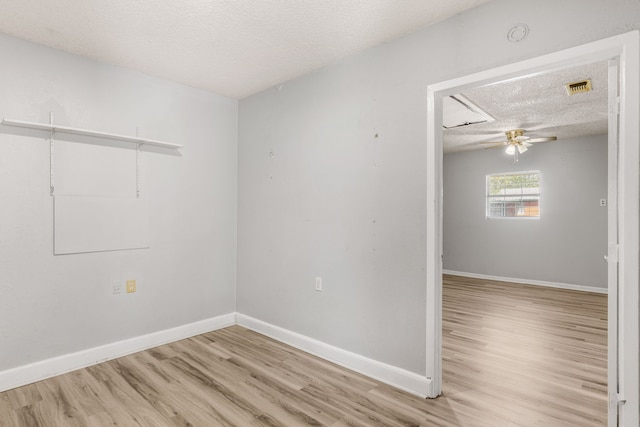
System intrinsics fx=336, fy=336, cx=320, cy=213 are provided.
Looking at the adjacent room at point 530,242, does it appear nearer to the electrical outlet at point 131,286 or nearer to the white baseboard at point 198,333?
the white baseboard at point 198,333

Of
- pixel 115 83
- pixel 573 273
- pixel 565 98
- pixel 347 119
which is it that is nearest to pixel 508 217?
pixel 573 273

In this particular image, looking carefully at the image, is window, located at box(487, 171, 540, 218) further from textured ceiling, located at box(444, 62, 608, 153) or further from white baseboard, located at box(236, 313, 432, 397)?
white baseboard, located at box(236, 313, 432, 397)

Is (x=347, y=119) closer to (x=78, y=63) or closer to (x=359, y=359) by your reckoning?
(x=359, y=359)

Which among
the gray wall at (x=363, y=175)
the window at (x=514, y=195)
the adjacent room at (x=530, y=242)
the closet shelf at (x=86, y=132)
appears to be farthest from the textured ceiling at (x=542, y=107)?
the closet shelf at (x=86, y=132)

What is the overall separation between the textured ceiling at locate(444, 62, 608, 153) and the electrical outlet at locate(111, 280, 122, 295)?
148 inches

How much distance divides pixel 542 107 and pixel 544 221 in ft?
9.30

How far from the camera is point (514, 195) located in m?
6.56

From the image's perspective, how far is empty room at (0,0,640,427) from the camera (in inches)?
80.7

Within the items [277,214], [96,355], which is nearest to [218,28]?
[277,214]

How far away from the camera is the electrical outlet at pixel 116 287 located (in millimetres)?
2969

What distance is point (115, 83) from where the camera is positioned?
297 centimetres

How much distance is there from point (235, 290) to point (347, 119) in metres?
2.33

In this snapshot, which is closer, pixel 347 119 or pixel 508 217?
pixel 347 119

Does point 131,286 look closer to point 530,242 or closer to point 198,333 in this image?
point 198,333
